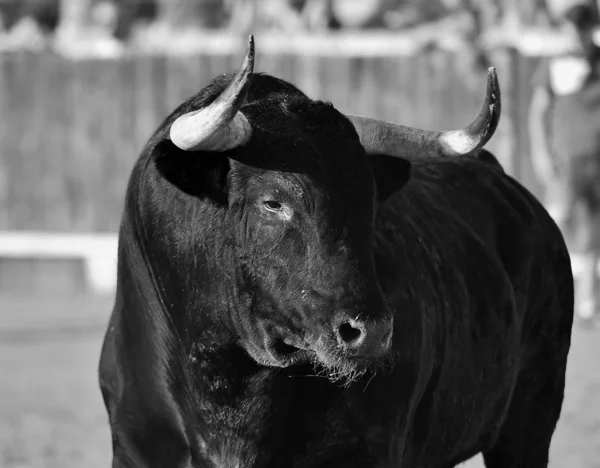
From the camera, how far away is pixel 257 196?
3.58m

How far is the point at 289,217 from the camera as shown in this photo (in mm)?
3521

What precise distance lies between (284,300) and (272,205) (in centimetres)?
24

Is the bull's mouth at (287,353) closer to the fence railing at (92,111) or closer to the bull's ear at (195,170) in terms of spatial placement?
the bull's ear at (195,170)

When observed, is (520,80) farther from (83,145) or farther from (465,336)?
(465,336)

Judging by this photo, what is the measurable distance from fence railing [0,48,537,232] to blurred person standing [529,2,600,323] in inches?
91.1

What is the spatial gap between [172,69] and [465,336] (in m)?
10.7

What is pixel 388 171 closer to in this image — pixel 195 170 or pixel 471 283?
pixel 195 170

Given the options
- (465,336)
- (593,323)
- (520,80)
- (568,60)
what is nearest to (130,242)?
(465,336)

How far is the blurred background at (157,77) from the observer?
46.3 feet

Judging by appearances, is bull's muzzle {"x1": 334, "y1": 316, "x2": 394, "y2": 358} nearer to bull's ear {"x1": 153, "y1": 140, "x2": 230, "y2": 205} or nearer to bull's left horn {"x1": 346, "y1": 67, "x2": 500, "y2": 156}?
bull's ear {"x1": 153, "y1": 140, "x2": 230, "y2": 205}

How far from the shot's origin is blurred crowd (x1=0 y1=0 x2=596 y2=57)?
14.2 m

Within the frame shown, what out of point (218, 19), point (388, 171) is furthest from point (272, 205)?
point (218, 19)

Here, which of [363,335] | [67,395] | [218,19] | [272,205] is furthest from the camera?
[218,19]

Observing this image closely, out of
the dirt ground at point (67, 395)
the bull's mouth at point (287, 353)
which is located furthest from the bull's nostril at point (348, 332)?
the dirt ground at point (67, 395)
